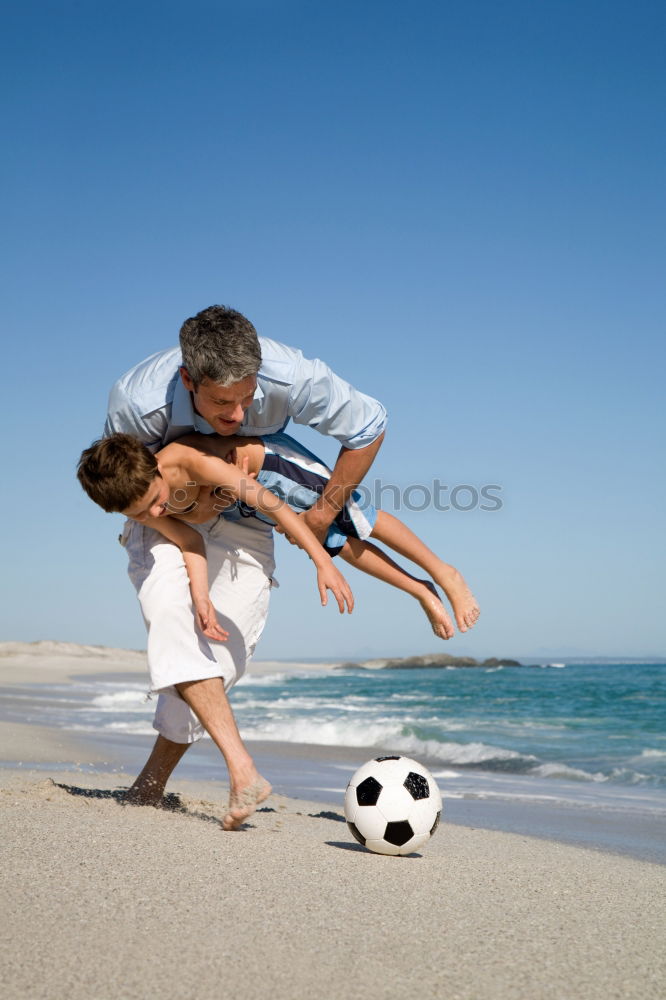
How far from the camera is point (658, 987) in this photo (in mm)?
2277

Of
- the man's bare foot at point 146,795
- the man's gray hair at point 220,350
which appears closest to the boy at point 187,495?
the man's gray hair at point 220,350

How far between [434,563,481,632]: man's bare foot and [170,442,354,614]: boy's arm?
1051 millimetres

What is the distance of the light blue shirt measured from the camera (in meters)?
4.28

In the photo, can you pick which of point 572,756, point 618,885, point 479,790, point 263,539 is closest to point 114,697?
point 572,756

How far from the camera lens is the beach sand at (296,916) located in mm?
2186

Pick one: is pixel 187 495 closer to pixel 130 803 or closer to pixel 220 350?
pixel 220 350

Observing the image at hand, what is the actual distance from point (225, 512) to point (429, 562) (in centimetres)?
120

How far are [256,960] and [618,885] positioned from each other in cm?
179

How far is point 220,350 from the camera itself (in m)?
3.95

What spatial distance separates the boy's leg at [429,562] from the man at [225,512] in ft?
1.26

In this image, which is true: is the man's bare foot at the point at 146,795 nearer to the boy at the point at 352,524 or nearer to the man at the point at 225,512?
the man at the point at 225,512

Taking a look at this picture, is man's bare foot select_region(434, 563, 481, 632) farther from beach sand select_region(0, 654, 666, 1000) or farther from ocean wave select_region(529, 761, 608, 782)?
ocean wave select_region(529, 761, 608, 782)

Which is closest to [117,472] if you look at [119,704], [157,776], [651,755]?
[157,776]

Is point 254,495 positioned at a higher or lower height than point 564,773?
higher
